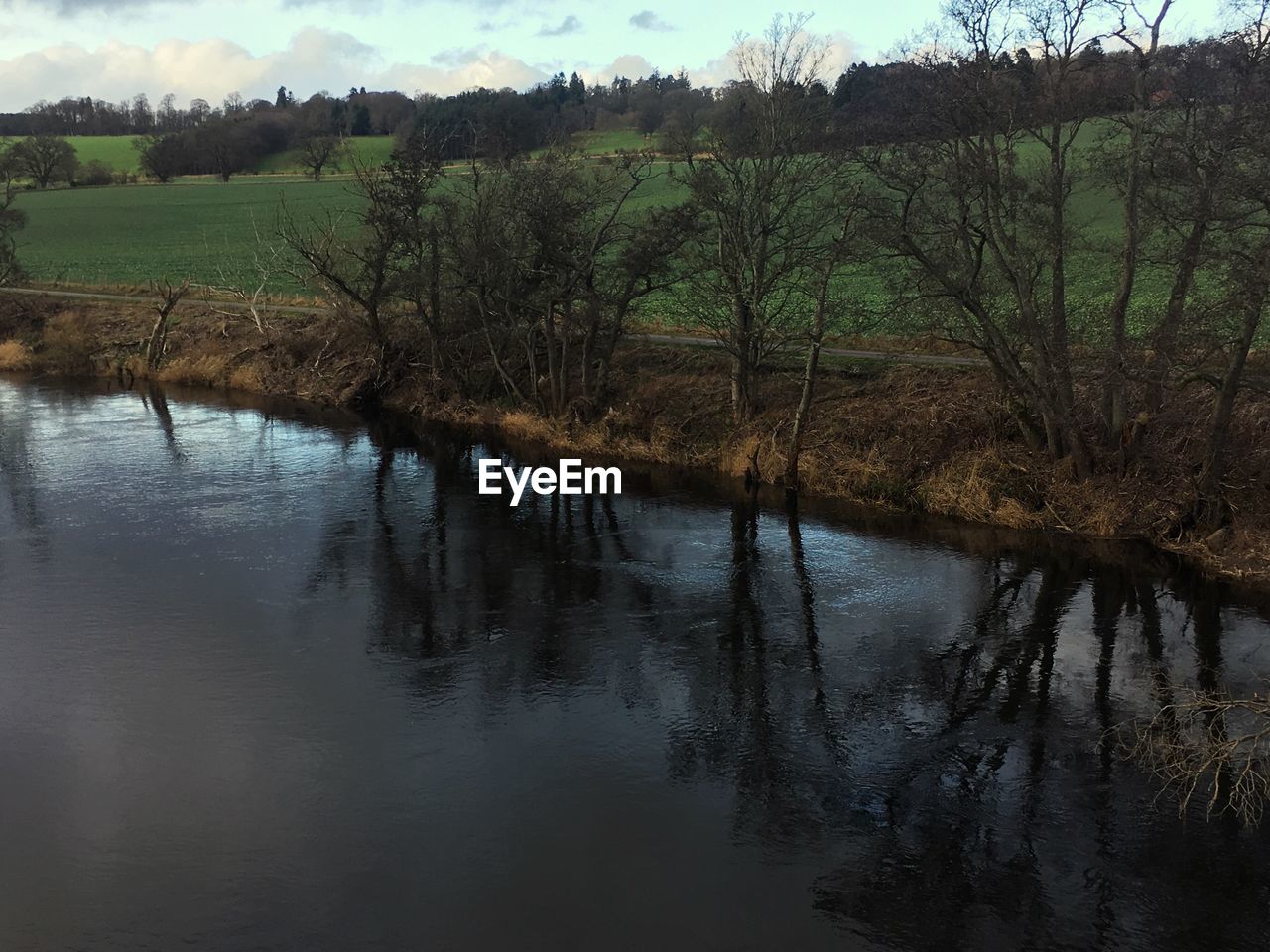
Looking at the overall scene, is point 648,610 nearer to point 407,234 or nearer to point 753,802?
point 753,802

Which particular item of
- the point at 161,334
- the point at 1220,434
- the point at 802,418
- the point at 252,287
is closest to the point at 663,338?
the point at 802,418

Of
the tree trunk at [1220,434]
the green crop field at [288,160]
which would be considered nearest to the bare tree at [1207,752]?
the tree trunk at [1220,434]

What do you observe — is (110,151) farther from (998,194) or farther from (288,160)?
(998,194)

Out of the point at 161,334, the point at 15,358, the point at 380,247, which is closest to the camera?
the point at 380,247

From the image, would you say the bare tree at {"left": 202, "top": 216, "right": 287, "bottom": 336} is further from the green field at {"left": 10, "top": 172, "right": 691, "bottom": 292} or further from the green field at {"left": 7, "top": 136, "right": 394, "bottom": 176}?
the green field at {"left": 7, "top": 136, "right": 394, "bottom": 176}

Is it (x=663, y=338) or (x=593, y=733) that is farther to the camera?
(x=663, y=338)

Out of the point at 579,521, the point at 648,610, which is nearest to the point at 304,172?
the point at 579,521
